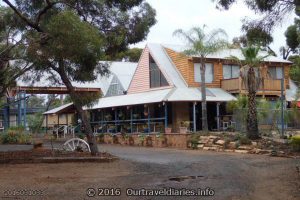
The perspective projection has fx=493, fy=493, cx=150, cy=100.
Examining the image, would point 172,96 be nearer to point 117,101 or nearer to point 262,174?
point 117,101

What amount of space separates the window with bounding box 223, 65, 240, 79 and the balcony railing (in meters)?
0.84

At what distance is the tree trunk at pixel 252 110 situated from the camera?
77.0ft

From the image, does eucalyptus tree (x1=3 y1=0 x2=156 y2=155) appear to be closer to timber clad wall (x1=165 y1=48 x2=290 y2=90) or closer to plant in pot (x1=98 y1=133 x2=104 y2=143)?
timber clad wall (x1=165 y1=48 x2=290 y2=90)

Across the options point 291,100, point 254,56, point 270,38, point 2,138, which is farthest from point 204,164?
point 291,100

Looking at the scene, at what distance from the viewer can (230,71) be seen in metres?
35.5

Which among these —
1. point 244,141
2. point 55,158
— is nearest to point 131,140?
point 244,141

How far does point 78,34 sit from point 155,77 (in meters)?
20.0

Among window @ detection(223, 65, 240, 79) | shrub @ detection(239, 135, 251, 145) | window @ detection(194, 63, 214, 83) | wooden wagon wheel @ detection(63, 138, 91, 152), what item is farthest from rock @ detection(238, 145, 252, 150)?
window @ detection(223, 65, 240, 79)

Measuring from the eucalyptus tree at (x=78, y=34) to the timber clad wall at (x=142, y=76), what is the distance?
51.6 feet

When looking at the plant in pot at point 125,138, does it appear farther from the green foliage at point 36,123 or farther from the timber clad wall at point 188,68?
the green foliage at point 36,123

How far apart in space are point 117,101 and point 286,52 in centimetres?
2572

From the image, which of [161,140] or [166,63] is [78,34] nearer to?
[161,140]

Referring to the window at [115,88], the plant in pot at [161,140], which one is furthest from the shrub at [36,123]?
the plant in pot at [161,140]

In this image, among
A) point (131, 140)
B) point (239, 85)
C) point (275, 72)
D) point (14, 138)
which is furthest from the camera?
point (275, 72)
